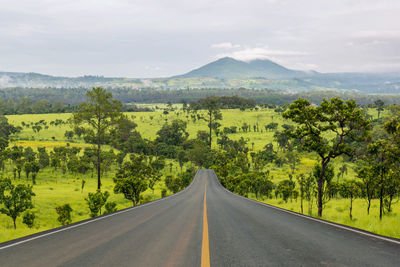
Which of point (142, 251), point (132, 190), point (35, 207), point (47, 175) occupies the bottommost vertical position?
point (47, 175)

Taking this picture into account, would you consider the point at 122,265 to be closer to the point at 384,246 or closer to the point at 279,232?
the point at 279,232

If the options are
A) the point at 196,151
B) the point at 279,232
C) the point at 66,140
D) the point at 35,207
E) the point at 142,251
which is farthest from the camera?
the point at 66,140

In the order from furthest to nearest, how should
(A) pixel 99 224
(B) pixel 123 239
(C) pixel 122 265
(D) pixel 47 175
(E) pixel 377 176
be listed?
(D) pixel 47 175 → (E) pixel 377 176 → (A) pixel 99 224 → (B) pixel 123 239 → (C) pixel 122 265

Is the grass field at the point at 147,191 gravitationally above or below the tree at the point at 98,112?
below

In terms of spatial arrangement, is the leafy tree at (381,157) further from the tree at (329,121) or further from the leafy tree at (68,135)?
the leafy tree at (68,135)

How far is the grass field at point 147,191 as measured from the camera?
1323 centimetres

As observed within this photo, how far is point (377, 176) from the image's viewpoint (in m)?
14.7

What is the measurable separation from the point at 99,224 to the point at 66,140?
121m

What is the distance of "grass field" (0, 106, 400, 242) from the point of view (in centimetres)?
1323

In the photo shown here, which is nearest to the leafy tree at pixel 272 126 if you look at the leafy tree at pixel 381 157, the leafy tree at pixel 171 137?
the leafy tree at pixel 171 137

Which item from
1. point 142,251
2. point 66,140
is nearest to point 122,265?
point 142,251

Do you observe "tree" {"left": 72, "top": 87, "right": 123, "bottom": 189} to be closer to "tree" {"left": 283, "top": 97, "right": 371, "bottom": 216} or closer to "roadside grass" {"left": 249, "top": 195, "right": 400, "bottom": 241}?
"tree" {"left": 283, "top": 97, "right": 371, "bottom": 216}

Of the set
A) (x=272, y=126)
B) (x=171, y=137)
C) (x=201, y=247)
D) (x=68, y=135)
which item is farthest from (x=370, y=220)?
(x=272, y=126)

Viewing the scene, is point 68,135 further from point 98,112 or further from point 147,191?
point 98,112
